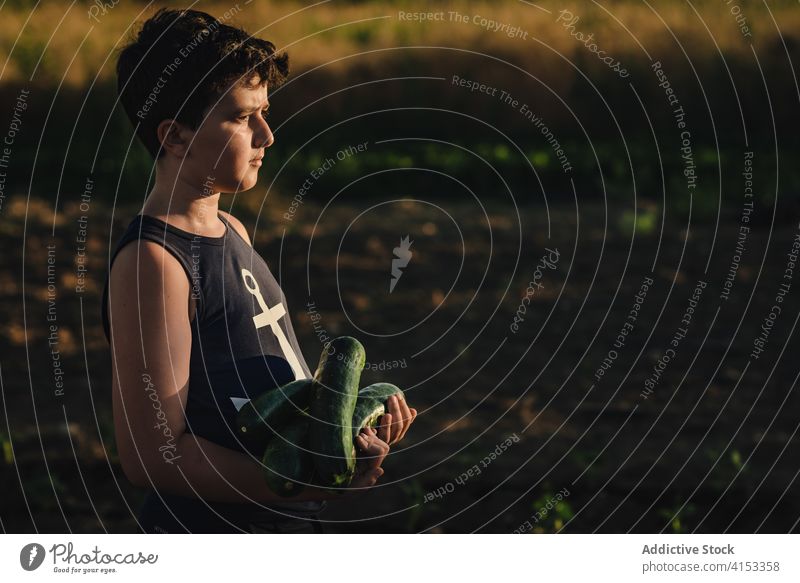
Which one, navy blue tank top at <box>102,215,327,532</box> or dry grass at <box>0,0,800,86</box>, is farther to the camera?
dry grass at <box>0,0,800,86</box>

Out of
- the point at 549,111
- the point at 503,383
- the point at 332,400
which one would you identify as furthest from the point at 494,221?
the point at 332,400

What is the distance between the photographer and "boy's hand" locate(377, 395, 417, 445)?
9.14 feet

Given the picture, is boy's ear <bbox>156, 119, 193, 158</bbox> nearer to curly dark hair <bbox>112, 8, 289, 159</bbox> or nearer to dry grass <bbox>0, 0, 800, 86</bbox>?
curly dark hair <bbox>112, 8, 289, 159</bbox>

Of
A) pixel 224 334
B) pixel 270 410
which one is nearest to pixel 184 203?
pixel 224 334

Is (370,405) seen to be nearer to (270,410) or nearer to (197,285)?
(270,410)

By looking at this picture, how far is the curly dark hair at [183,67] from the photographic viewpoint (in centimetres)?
269

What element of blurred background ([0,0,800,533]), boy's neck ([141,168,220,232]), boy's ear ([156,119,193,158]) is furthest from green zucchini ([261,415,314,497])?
blurred background ([0,0,800,533])

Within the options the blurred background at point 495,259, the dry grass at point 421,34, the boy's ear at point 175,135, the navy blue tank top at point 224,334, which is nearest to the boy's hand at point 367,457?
the navy blue tank top at point 224,334

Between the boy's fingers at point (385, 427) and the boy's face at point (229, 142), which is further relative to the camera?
the boy's fingers at point (385, 427)

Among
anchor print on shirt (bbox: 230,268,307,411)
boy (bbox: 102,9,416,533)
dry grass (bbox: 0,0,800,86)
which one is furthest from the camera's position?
dry grass (bbox: 0,0,800,86)

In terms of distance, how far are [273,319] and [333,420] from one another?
0.34 m

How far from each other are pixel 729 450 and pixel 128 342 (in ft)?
15.9

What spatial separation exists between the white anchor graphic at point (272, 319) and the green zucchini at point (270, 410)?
0.14 meters

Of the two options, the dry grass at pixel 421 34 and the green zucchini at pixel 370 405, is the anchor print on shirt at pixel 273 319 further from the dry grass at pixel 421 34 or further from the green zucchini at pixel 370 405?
the dry grass at pixel 421 34
